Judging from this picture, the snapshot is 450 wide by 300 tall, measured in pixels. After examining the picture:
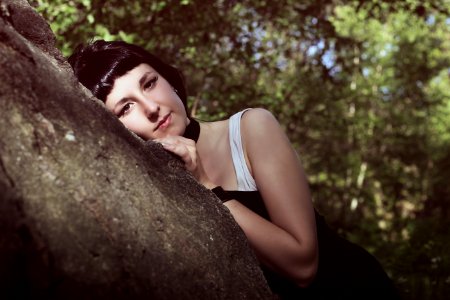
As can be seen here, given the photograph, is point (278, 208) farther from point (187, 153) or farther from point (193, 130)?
point (193, 130)

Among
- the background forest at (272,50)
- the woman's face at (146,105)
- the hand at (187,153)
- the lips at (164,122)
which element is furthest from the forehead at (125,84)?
the background forest at (272,50)

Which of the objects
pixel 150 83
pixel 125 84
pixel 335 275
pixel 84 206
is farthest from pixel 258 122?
pixel 84 206

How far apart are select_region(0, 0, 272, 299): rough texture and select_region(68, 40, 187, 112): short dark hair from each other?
2.28 feet

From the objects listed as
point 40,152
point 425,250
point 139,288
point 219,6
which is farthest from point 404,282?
point 40,152

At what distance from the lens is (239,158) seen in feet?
8.63

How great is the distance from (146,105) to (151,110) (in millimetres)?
50

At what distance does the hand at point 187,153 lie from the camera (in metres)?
2.16

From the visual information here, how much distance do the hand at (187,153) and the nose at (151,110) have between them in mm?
300

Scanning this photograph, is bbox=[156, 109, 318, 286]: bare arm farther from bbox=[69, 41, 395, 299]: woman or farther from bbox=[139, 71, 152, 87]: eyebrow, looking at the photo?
bbox=[139, 71, 152, 87]: eyebrow

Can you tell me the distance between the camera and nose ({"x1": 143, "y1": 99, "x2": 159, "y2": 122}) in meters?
2.53

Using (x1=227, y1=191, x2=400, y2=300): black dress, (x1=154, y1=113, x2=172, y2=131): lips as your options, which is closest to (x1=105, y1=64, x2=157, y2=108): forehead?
(x1=154, y1=113, x2=172, y2=131): lips

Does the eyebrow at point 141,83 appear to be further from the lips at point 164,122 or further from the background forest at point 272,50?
the background forest at point 272,50

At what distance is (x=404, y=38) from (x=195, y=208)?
19.8 metres

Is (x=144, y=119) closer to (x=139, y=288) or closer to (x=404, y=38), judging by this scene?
(x=139, y=288)
